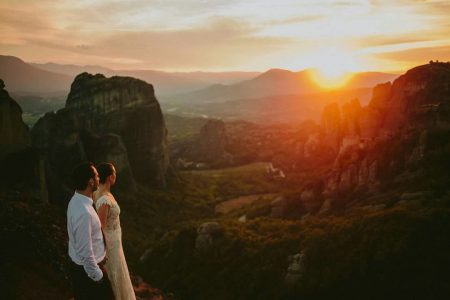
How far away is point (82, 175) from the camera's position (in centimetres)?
912

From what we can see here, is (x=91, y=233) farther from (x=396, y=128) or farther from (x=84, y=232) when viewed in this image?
(x=396, y=128)

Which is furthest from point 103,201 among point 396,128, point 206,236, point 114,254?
point 396,128

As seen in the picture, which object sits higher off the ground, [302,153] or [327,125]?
[327,125]

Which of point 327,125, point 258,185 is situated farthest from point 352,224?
point 327,125

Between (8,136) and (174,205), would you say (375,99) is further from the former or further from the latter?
(8,136)

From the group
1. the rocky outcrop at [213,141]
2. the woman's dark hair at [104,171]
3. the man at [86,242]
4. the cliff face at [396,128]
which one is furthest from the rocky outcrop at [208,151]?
the man at [86,242]

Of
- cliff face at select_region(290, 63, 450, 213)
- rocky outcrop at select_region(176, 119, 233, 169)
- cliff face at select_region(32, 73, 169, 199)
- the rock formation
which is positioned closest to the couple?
the rock formation

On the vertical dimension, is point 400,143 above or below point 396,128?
below

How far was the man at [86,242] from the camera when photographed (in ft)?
28.7

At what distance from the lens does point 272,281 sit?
32688mm

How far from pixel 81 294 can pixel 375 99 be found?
68.4m

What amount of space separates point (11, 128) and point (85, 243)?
4574cm

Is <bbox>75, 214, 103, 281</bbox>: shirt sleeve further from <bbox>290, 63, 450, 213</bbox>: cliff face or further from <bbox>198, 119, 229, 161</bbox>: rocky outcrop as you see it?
<bbox>198, 119, 229, 161</bbox>: rocky outcrop

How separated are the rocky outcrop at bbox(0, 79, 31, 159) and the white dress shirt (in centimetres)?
4256
